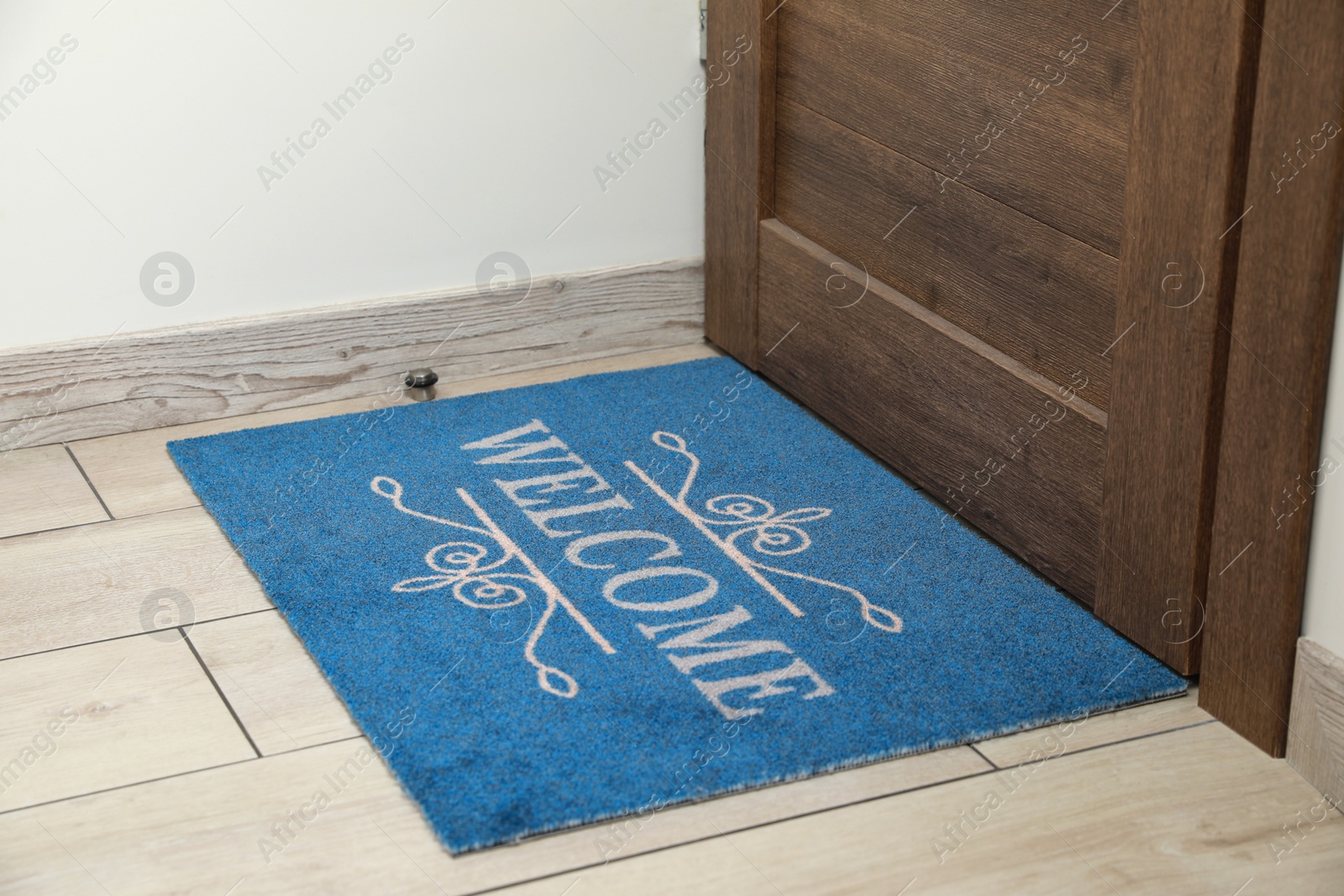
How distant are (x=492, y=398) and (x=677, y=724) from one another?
2.84 ft

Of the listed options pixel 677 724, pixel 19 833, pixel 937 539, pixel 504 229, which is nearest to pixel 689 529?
pixel 937 539

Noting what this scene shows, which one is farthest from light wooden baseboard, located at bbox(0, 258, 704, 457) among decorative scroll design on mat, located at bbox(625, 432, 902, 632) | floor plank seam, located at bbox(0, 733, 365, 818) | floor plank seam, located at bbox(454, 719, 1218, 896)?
floor plank seam, located at bbox(454, 719, 1218, 896)

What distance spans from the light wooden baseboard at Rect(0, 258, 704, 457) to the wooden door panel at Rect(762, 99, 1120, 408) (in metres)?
0.31

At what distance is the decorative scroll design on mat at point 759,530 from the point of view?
1583 mm

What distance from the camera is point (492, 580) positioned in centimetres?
162

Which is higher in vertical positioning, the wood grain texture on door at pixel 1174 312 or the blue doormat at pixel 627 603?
the wood grain texture on door at pixel 1174 312

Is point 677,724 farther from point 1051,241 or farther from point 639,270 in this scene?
point 639,270

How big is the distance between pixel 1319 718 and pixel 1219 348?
0.34 m

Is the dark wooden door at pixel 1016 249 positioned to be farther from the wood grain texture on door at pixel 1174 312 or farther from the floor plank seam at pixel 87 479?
the floor plank seam at pixel 87 479

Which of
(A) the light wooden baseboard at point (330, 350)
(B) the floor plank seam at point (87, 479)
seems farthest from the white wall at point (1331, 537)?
(B) the floor plank seam at point (87, 479)

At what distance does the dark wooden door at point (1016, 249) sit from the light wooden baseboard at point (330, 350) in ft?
0.63

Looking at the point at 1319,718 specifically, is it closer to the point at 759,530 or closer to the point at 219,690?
the point at 759,530

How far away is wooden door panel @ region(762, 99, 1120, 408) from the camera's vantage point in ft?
4.98

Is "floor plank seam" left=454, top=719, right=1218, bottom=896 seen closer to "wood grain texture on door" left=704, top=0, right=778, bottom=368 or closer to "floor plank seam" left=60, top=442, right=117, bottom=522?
"floor plank seam" left=60, top=442, right=117, bottom=522
